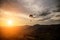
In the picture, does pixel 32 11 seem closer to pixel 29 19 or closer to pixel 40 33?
pixel 29 19

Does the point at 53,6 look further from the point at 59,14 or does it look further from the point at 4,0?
the point at 4,0

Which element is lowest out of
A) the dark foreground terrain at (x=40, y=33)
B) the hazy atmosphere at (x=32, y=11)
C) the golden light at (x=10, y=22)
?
the dark foreground terrain at (x=40, y=33)

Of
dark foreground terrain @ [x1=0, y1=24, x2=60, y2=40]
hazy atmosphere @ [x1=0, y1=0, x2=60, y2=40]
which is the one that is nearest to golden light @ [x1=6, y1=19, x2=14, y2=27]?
hazy atmosphere @ [x1=0, y1=0, x2=60, y2=40]

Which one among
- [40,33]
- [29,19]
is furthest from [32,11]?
[40,33]

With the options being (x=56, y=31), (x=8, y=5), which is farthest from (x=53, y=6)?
(x=8, y=5)

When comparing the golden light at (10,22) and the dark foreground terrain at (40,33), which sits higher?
the golden light at (10,22)

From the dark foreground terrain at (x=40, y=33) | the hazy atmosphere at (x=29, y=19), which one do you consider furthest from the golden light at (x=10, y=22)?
the dark foreground terrain at (x=40, y=33)

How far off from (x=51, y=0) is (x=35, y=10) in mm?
248

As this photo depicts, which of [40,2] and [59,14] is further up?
[40,2]

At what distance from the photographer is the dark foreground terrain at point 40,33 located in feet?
5.95

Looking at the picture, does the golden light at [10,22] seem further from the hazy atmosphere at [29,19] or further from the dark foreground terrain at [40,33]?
the dark foreground terrain at [40,33]

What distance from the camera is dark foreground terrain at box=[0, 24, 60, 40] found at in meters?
1.81

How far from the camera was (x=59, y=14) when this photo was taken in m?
1.84

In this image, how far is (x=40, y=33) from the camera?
6.02 feet
